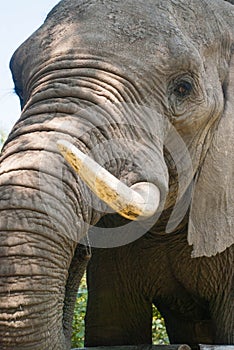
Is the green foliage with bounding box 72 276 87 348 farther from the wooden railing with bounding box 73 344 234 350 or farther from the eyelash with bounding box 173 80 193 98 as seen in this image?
the eyelash with bounding box 173 80 193 98

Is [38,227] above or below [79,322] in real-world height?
below

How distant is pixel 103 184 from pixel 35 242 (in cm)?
32

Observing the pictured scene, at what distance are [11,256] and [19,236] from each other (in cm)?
8

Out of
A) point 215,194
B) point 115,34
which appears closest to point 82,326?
point 215,194

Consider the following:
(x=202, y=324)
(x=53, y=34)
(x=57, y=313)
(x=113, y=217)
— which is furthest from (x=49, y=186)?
(x=202, y=324)

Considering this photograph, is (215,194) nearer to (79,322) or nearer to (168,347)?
(168,347)

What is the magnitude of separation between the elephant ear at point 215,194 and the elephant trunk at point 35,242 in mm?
1121

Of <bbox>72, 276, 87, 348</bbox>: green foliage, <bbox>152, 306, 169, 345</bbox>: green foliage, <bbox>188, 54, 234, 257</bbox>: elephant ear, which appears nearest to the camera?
<bbox>188, 54, 234, 257</bbox>: elephant ear

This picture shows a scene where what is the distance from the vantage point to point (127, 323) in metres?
5.27

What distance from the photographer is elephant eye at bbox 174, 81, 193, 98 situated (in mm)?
4211

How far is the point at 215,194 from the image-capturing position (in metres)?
4.54

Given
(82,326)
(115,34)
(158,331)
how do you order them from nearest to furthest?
1. (115,34)
2. (82,326)
3. (158,331)

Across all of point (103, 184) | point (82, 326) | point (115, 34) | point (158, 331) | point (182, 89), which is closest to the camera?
point (103, 184)

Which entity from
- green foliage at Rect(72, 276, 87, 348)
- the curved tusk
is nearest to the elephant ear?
the curved tusk
